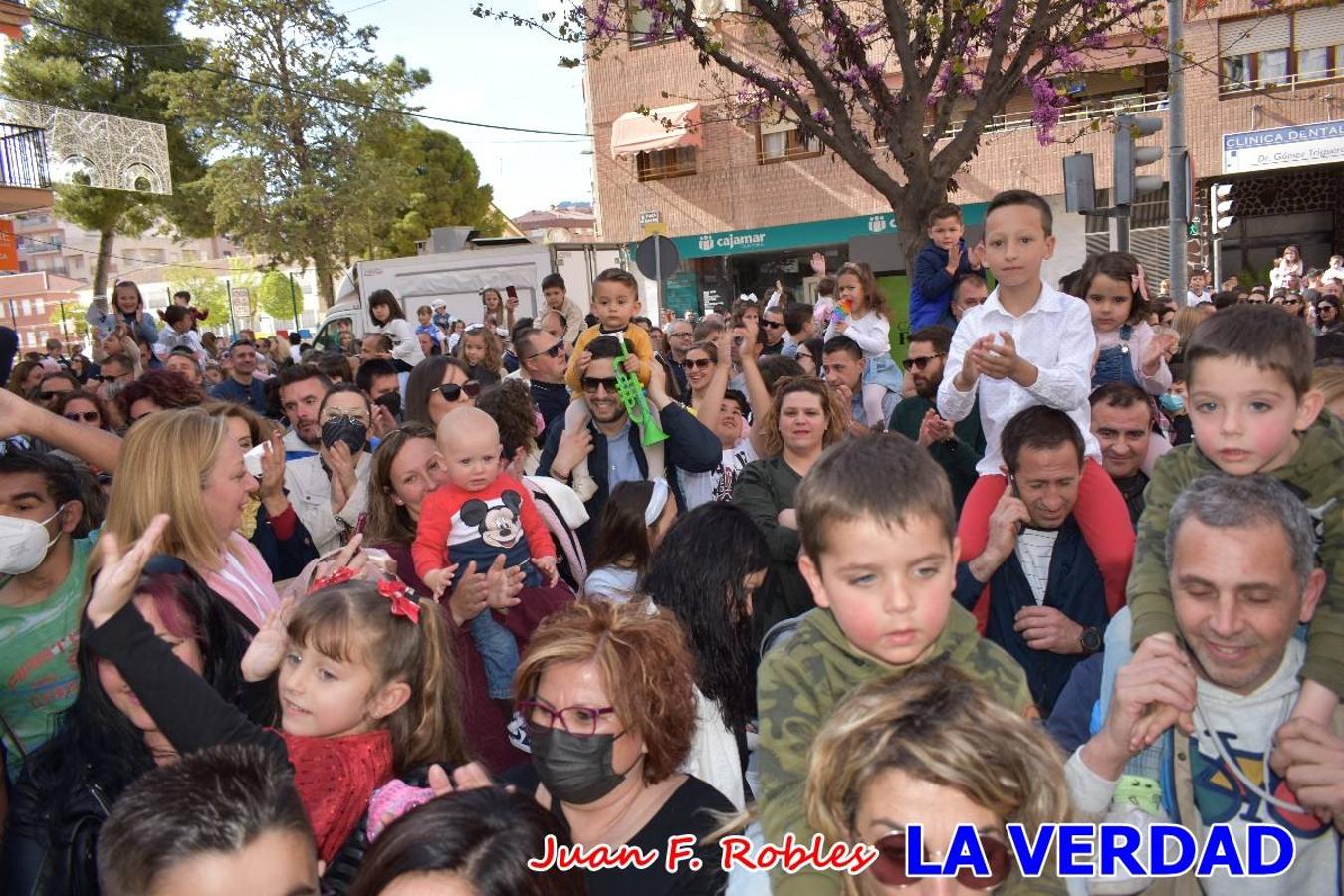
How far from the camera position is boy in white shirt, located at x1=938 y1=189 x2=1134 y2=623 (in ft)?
12.6

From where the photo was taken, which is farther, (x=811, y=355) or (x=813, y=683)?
(x=811, y=355)

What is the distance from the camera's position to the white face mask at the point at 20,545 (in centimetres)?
308

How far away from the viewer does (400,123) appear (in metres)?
30.5

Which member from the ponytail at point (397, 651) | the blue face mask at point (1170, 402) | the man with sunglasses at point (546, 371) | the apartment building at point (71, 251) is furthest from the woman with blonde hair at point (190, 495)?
the apartment building at point (71, 251)

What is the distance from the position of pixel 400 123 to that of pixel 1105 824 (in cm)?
3137

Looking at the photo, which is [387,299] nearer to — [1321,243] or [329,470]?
[329,470]

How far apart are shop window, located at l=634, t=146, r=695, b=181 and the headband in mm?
28160

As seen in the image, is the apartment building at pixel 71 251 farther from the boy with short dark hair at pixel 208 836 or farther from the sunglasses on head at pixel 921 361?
the boy with short dark hair at pixel 208 836

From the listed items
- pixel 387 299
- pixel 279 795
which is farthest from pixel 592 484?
pixel 387 299

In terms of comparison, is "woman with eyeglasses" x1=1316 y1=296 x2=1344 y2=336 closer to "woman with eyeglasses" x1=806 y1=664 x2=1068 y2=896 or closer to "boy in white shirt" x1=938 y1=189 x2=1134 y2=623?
"boy in white shirt" x1=938 y1=189 x2=1134 y2=623

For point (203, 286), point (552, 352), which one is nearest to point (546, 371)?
point (552, 352)

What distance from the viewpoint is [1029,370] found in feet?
12.3

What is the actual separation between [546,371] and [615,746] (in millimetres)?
4747

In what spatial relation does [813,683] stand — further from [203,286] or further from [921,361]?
[203,286]
